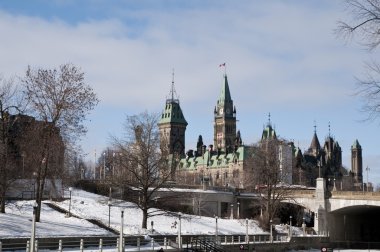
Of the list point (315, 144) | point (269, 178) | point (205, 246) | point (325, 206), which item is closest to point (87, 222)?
point (205, 246)

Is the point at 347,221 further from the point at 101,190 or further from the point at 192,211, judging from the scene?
the point at 101,190

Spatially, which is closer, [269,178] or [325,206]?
[269,178]

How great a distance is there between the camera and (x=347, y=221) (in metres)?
87.4

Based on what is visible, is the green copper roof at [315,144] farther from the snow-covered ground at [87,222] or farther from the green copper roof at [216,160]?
the snow-covered ground at [87,222]

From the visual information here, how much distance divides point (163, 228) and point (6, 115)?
2203cm

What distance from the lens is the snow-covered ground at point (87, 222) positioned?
42.1 meters

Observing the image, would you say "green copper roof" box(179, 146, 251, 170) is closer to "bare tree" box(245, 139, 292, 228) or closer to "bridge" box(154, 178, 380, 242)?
"bridge" box(154, 178, 380, 242)

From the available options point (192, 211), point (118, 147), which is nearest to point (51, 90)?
point (118, 147)

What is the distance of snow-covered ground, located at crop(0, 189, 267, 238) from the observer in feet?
138

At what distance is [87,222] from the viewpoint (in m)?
52.0

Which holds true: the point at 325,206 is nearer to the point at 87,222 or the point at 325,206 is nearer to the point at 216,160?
the point at 87,222

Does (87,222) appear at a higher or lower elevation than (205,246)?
higher

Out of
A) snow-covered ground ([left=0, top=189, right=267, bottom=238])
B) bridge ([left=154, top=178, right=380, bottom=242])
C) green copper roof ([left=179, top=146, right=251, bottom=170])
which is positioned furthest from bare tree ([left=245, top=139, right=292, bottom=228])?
green copper roof ([left=179, top=146, right=251, bottom=170])

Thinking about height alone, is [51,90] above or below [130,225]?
above
